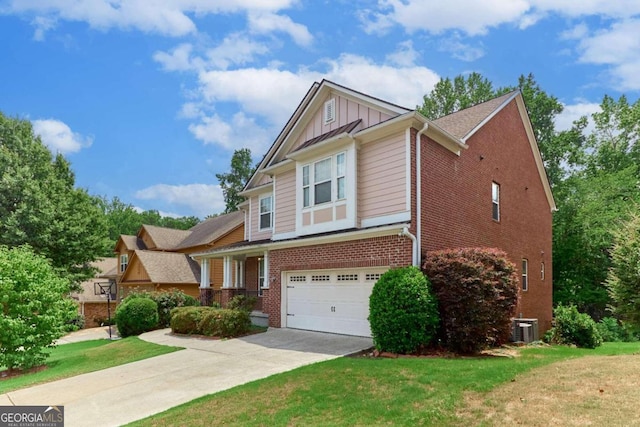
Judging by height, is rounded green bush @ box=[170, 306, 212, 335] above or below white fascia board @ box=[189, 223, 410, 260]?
below

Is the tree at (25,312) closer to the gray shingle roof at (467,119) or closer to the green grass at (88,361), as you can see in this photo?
the green grass at (88,361)

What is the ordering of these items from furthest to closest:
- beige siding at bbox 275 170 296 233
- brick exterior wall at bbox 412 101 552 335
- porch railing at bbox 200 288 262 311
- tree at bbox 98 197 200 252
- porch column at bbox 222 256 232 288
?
tree at bbox 98 197 200 252
porch railing at bbox 200 288 262 311
porch column at bbox 222 256 232 288
beige siding at bbox 275 170 296 233
brick exterior wall at bbox 412 101 552 335

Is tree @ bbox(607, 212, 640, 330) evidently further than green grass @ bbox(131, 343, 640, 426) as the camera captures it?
Yes

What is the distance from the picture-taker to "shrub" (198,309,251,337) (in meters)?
15.3

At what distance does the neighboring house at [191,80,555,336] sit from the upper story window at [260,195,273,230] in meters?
A: 1.02

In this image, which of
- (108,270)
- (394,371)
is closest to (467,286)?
(394,371)

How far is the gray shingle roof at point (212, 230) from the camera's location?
30.8 m

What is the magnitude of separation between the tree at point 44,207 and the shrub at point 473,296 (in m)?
22.1

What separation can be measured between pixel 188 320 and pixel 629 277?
46.8 feet

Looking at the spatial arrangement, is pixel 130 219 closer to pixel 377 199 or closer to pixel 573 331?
pixel 377 199

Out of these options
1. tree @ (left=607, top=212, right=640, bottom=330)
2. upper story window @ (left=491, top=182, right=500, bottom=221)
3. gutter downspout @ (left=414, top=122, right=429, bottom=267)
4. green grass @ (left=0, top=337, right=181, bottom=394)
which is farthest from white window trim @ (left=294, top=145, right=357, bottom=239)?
tree @ (left=607, top=212, right=640, bottom=330)

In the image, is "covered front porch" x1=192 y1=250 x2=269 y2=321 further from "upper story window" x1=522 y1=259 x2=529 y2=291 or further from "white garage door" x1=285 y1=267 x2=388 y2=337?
"upper story window" x1=522 y1=259 x2=529 y2=291

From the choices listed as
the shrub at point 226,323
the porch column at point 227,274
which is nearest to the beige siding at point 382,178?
the shrub at point 226,323

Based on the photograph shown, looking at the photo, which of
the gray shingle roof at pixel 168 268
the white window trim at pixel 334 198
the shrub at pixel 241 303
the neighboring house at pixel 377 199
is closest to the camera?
the neighboring house at pixel 377 199
